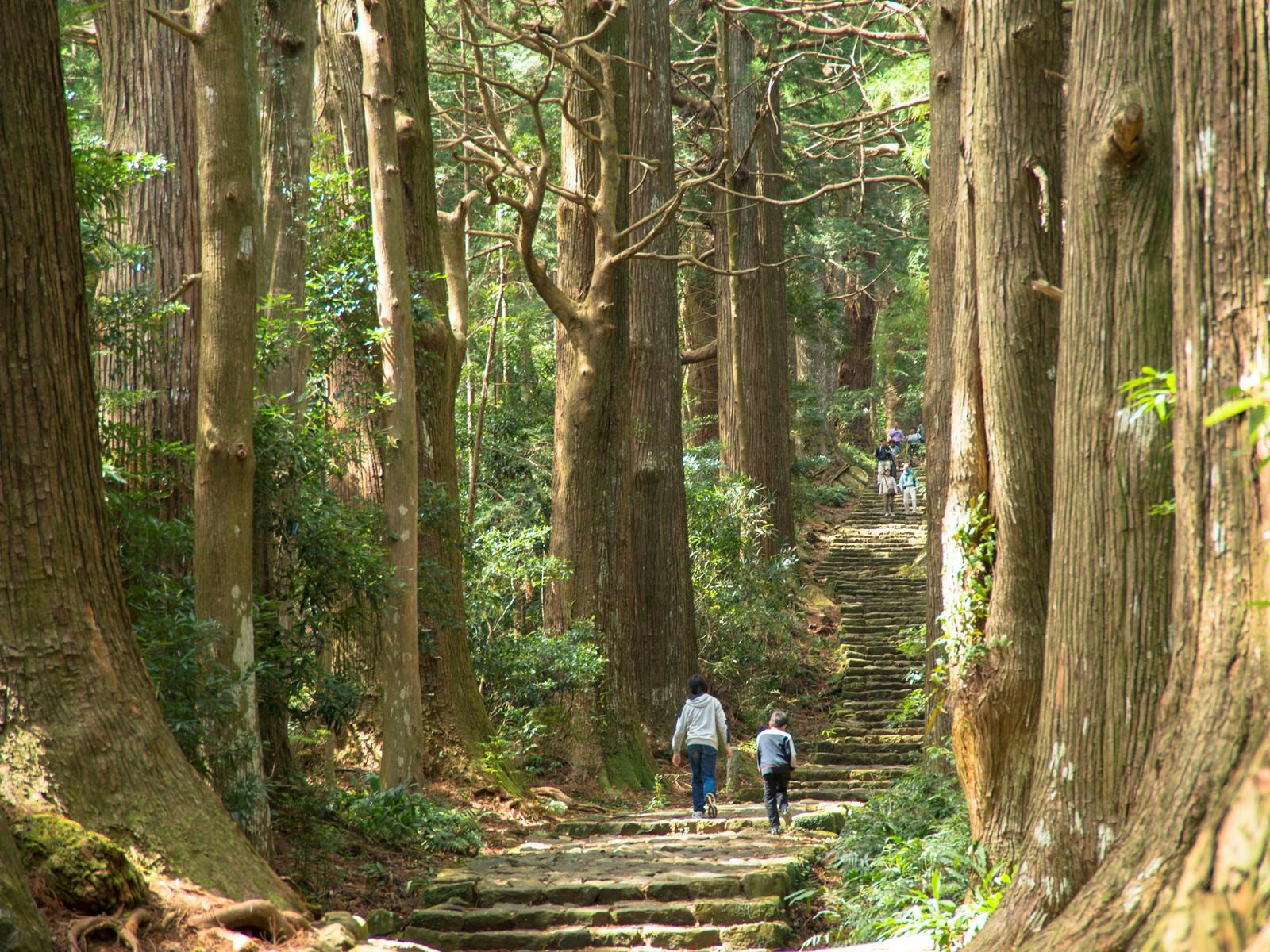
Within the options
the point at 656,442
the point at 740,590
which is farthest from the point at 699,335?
the point at 656,442

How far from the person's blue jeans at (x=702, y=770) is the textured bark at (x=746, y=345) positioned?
10351 millimetres

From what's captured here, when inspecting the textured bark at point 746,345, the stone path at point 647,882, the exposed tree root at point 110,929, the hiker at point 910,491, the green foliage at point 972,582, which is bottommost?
the stone path at point 647,882

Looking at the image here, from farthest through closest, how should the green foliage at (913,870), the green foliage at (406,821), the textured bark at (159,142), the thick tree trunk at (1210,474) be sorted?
the green foliage at (406,821) → the textured bark at (159,142) → the green foliage at (913,870) → the thick tree trunk at (1210,474)

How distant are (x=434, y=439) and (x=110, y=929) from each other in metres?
7.30

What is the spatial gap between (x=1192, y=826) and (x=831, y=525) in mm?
26692

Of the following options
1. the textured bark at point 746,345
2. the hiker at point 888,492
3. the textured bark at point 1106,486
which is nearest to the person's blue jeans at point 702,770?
the textured bark at point 1106,486

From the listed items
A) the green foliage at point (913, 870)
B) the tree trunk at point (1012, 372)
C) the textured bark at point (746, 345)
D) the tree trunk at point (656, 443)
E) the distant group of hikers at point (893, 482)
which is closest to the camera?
the green foliage at point (913, 870)

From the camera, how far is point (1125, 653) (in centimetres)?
459

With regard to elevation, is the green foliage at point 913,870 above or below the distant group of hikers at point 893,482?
below

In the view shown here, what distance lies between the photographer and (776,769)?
10773 millimetres

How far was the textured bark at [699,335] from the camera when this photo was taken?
2861 cm

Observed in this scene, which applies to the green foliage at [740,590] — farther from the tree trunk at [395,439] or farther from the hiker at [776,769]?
the tree trunk at [395,439]

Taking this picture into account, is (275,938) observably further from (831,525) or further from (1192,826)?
(831,525)

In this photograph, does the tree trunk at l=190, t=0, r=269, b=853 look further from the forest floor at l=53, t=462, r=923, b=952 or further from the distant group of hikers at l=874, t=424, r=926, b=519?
the distant group of hikers at l=874, t=424, r=926, b=519
